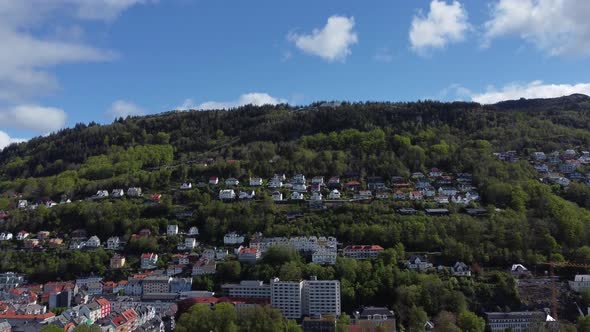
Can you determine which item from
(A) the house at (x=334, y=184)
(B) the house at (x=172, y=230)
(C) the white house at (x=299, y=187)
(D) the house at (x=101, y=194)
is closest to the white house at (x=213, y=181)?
(C) the white house at (x=299, y=187)

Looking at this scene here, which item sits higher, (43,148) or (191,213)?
(43,148)

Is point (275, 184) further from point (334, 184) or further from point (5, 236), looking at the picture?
point (5, 236)

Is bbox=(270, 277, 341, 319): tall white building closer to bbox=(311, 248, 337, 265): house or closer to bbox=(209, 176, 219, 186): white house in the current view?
bbox=(311, 248, 337, 265): house

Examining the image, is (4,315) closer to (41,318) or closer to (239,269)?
(41,318)

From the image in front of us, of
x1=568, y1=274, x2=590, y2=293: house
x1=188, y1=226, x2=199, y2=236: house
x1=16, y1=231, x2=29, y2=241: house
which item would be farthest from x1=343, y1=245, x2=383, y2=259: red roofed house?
x1=16, y1=231, x2=29, y2=241: house

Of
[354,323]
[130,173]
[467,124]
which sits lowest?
[354,323]

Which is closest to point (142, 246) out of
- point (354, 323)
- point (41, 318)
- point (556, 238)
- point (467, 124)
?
point (41, 318)

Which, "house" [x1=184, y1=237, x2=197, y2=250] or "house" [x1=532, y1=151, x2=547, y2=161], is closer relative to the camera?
"house" [x1=184, y1=237, x2=197, y2=250]
